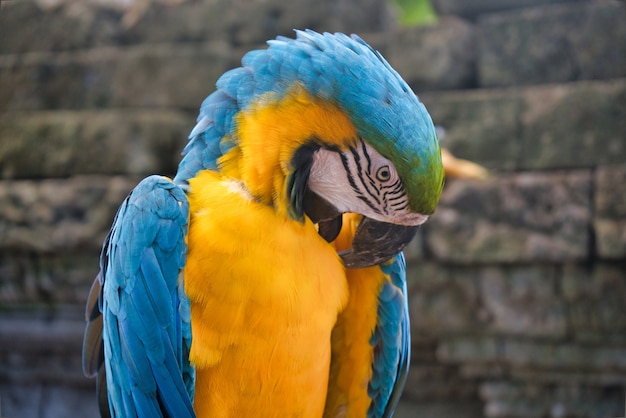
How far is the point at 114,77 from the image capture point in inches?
118

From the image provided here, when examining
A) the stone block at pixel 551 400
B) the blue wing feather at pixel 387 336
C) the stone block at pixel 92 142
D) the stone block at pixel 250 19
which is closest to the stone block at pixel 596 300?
the stone block at pixel 551 400

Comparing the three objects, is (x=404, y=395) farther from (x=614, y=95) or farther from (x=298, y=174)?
(x=298, y=174)

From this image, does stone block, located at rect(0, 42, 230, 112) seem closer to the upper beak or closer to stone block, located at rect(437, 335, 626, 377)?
stone block, located at rect(437, 335, 626, 377)

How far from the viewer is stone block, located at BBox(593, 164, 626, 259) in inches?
93.0

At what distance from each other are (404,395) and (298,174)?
2.01 metres

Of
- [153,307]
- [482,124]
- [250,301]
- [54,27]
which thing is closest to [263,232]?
[250,301]

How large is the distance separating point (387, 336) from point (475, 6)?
6.64ft

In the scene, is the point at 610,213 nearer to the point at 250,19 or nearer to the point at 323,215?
the point at 323,215

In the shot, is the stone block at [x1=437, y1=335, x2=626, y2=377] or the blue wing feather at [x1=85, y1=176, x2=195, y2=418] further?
the stone block at [x1=437, y1=335, x2=626, y2=377]

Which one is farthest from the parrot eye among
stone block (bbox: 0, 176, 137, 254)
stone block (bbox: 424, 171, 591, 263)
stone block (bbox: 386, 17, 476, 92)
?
stone block (bbox: 0, 176, 137, 254)

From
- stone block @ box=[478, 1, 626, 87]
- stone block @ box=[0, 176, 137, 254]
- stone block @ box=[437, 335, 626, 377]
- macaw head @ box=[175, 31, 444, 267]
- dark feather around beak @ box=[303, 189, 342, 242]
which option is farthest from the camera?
stone block @ box=[0, 176, 137, 254]

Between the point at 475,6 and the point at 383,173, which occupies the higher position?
the point at 475,6

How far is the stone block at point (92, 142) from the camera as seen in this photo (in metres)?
2.86

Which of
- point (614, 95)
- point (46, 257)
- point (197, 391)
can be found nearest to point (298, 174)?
point (197, 391)
